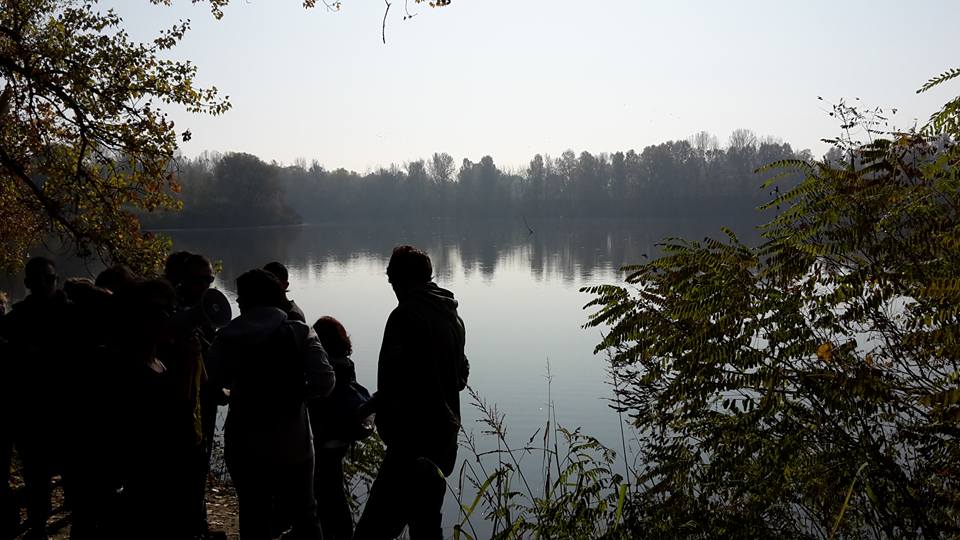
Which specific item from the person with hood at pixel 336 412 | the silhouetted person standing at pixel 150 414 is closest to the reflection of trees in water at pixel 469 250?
the person with hood at pixel 336 412

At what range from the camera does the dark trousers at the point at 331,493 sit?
5.01m

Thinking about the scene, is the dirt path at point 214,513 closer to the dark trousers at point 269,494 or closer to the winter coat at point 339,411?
the winter coat at point 339,411

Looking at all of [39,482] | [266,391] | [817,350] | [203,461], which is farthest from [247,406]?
[817,350]

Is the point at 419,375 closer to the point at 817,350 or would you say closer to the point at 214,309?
the point at 214,309

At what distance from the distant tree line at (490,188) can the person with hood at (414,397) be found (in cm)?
6106

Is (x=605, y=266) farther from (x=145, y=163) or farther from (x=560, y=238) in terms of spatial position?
(x=145, y=163)

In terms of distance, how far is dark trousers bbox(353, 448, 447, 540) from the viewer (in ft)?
13.6

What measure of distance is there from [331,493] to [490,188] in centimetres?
10694

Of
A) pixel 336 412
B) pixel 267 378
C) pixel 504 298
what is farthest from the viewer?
pixel 504 298

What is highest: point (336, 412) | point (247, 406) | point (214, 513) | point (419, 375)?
point (419, 375)

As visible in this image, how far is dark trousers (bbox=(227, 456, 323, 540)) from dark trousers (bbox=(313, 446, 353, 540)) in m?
0.70

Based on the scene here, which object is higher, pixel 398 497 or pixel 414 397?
pixel 414 397

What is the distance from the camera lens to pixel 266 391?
398 cm

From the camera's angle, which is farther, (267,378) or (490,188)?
(490,188)
